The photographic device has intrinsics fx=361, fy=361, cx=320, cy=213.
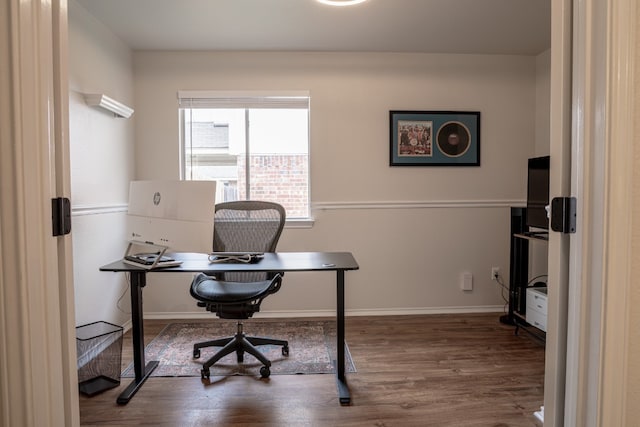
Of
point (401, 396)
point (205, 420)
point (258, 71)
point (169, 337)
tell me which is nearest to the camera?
point (205, 420)

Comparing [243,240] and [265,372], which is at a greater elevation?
[243,240]

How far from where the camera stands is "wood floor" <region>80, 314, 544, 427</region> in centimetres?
185

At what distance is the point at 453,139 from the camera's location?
337 cm

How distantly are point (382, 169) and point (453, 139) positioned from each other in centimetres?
72

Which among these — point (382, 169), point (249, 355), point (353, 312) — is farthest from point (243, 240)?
point (382, 169)

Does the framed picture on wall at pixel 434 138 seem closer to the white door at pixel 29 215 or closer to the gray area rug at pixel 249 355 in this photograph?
the gray area rug at pixel 249 355

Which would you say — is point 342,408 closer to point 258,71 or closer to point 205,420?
point 205,420

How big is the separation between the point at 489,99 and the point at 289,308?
271cm

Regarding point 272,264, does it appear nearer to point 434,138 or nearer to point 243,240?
point 243,240

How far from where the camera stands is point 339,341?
86.6 inches

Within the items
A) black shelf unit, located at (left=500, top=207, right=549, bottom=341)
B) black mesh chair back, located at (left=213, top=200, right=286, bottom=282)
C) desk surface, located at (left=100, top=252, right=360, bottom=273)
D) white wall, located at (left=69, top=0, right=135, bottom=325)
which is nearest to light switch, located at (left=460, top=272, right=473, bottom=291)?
black shelf unit, located at (left=500, top=207, right=549, bottom=341)

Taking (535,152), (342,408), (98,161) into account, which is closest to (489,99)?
(535,152)

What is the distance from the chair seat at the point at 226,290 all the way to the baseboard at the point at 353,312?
Answer: 0.93m

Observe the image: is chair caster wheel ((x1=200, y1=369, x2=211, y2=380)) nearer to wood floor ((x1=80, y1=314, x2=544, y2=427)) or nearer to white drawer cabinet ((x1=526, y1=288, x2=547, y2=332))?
wood floor ((x1=80, y1=314, x2=544, y2=427))
